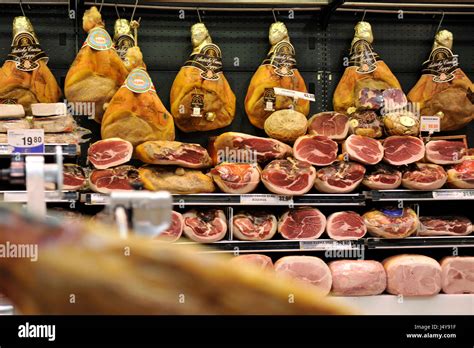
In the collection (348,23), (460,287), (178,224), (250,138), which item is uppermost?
(348,23)

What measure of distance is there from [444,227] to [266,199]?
45.2 inches

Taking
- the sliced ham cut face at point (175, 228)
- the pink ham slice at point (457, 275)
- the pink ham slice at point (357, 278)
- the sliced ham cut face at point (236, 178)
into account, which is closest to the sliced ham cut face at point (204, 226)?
the sliced ham cut face at point (175, 228)

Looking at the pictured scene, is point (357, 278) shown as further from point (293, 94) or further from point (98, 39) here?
point (98, 39)

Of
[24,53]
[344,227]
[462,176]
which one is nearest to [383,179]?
[344,227]

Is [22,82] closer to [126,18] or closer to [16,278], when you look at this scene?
[126,18]

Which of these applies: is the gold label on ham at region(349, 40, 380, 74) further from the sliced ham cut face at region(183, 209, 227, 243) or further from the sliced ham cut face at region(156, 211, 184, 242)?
the sliced ham cut face at region(156, 211, 184, 242)

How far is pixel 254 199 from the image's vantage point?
331 centimetres

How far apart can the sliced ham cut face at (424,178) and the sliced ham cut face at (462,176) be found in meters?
0.05

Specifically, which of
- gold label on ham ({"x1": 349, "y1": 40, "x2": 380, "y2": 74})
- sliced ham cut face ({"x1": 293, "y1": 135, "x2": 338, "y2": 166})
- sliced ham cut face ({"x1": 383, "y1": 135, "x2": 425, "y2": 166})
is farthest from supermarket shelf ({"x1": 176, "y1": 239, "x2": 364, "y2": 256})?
gold label on ham ({"x1": 349, "y1": 40, "x2": 380, "y2": 74})

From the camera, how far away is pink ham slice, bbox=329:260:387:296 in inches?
134

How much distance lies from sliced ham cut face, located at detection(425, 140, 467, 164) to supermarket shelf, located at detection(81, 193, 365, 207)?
0.56 m

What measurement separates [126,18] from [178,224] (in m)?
1.49
